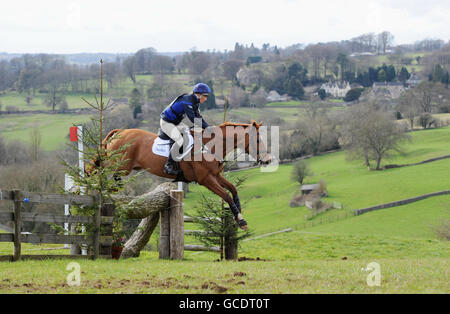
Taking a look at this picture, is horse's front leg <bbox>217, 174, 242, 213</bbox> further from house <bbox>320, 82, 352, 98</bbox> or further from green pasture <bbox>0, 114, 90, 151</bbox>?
house <bbox>320, 82, 352, 98</bbox>

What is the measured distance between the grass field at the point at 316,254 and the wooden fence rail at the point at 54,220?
1.71ft

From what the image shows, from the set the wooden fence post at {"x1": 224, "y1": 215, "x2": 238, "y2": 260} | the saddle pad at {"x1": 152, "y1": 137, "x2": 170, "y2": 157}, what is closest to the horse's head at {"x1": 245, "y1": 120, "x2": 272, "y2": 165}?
the saddle pad at {"x1": 152, "y1": 137, "x2": 170, "y2": 157}

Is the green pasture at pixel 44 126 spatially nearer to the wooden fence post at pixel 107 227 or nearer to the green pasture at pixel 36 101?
the green pasture at pixel 36 101

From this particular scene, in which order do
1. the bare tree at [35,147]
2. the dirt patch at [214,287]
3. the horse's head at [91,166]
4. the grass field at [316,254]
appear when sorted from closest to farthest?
the dirt patch at [214,287] < the grass field at [316,254] < the horse's head at [91,166] < the bare tree at [35,147]

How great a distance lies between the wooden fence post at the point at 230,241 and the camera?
15391 millimetres

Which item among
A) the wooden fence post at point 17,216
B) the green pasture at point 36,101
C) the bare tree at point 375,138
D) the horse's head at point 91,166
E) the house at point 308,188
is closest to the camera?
the wooden fence post at point 17,216

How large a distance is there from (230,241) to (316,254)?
31.2ft

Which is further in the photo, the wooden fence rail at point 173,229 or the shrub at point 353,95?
the shrub at point 353,95

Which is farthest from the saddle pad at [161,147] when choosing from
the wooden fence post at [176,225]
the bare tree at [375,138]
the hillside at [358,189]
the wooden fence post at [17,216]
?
the bare tree at [375,138]

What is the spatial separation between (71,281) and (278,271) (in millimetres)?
3726

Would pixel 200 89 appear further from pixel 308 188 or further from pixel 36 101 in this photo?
pixel 36 101

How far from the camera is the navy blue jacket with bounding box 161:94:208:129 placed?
13375mm

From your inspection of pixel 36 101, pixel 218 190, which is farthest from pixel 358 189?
pixel 36 101

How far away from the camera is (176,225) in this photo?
45.9 ft
